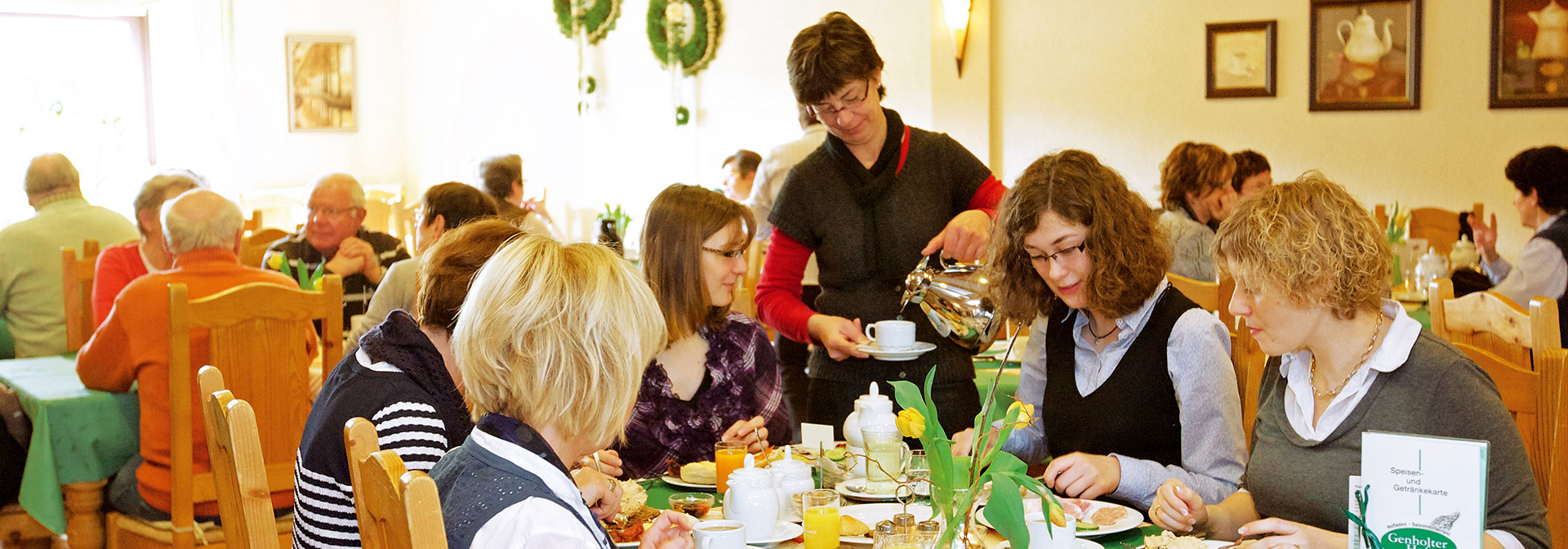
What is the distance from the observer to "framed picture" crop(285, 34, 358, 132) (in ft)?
31.3

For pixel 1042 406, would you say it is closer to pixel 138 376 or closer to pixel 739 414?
pixel 739 414

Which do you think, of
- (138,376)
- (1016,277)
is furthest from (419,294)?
(138,376)

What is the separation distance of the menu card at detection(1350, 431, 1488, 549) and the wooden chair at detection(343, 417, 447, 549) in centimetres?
94

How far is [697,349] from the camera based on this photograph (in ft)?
8.43

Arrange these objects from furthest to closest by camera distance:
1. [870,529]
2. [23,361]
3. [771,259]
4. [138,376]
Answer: [23,361], [138,376], [771,259], [870,529]

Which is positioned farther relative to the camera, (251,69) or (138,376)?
(251,69)

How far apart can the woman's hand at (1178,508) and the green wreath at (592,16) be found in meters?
6.99

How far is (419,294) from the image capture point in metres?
1.87

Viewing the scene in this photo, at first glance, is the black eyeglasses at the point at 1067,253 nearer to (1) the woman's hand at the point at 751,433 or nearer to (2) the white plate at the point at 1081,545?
(2) the white plate at the point at 1081,545

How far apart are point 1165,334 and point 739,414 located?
0.93 metres

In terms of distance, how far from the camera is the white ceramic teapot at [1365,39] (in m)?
5.33

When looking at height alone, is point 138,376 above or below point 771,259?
below

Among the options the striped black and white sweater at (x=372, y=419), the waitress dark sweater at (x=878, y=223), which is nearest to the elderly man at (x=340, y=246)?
the waitress dark sweater at (x=878, y=223)

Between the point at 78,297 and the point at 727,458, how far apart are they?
10.0 feet
